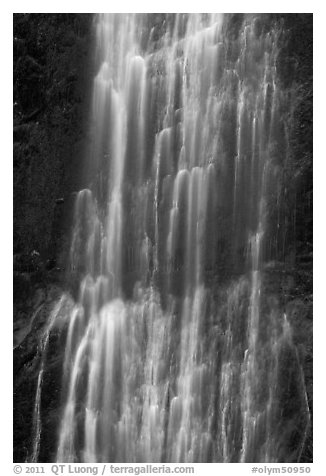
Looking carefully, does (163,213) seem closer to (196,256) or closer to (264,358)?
(196,256)

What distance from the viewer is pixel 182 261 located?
48.3ft

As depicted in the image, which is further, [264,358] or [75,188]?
[75,188]

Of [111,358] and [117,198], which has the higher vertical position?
[117,198]

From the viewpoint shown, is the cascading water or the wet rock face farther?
the wet rock face

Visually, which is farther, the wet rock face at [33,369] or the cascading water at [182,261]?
the wet rock face at [33,369]

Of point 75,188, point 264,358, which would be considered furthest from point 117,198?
point 264,358

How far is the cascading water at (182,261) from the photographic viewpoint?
14.3m

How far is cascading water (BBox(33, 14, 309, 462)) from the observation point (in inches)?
563

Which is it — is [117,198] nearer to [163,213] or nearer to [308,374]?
[163,213]

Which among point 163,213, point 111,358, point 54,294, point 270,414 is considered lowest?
point 270,414

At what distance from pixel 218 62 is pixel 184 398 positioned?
19.1 ft

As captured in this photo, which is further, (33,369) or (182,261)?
(33,369)

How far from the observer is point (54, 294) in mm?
15273

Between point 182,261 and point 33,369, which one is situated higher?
point 182,261
